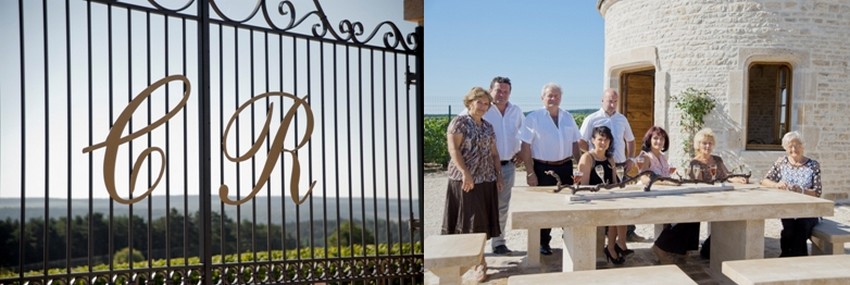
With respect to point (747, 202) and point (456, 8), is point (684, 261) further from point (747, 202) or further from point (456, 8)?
point (456, 8)

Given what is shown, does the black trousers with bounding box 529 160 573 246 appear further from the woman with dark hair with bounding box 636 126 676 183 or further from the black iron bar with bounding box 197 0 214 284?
the black iron bar with bounding box 197 0 214 284

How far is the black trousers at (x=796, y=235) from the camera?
2.69 metres

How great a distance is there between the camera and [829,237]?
2.53 m

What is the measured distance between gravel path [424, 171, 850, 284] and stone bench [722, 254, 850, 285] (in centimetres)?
54

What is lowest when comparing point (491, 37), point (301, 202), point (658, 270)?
point (658, 270)

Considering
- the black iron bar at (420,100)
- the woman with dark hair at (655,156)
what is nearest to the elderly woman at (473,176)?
the black iron bar at (420,100)

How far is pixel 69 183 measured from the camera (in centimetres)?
189

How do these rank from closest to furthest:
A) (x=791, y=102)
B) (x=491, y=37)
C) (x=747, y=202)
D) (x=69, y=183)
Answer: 1. (x=69, y=183)
2. (x=747, y=202)
3. (x=491, y=37)
4. (x=791, y=102)

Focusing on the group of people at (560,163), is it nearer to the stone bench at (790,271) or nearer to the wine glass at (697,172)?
the wine glass at (697,172)

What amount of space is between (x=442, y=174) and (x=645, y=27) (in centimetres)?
Result: 161

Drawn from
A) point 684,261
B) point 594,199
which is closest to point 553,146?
point 594,199

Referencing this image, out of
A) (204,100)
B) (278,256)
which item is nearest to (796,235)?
(278,256)

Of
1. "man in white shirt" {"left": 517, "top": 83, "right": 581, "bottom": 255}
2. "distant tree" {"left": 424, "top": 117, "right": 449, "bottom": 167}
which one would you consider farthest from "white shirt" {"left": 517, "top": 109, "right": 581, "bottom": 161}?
"distant tree" {"left": 424, "top": 117, "right": 449, "bottom": 167}

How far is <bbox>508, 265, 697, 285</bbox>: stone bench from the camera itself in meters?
1.85
